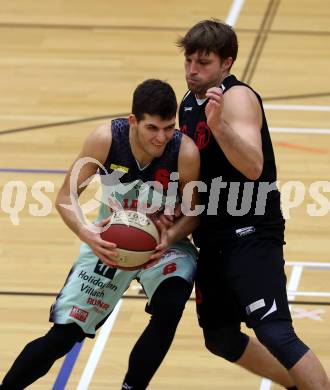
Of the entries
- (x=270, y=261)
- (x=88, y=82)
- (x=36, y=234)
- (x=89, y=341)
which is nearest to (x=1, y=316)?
(x=89, y=341)

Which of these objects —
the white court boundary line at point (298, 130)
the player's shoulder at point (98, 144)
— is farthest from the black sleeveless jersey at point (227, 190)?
the white court boundary line at point (298, 130)

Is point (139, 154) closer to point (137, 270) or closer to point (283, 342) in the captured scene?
point (137, 270)

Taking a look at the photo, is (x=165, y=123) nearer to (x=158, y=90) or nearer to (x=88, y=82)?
(x=158, y=90)

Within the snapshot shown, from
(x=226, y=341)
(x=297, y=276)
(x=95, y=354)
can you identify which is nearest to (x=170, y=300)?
(x=226, y=341)

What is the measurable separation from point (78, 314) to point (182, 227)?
743 millimetres

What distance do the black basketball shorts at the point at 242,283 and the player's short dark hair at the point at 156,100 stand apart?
0.83 m

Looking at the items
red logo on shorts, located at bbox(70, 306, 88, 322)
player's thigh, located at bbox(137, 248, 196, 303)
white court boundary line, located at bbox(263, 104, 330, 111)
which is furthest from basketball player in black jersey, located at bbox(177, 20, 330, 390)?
white court boundary line, located at bbox(263, 104, 330, 111)

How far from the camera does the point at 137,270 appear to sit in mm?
6348

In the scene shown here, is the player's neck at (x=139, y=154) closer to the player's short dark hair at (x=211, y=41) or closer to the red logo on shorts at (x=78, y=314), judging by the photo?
the player's short dark hair at (x=211, y=41)

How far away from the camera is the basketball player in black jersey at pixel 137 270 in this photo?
19.8 ft

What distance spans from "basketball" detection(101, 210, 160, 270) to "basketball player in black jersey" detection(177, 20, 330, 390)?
14.5 inches

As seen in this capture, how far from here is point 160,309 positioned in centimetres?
605

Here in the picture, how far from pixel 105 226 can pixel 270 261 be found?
90 centimetres

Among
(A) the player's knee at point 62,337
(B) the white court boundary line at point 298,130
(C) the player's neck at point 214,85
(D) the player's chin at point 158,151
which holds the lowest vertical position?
(B) the white court boundary line at point 298,130
